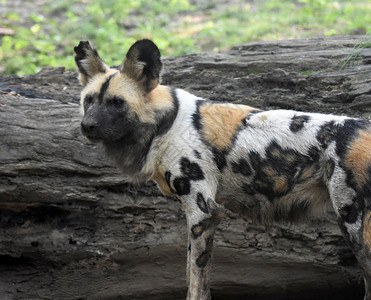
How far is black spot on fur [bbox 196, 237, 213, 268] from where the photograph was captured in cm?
377

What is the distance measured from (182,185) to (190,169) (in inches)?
4.5

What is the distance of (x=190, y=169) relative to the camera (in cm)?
368

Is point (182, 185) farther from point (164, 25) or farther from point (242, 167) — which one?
point (164, 25)

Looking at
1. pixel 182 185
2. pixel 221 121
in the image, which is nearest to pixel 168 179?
pixel 182 185

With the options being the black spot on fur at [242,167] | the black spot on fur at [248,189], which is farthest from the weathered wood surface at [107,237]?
the black spot on fur at [242,167]

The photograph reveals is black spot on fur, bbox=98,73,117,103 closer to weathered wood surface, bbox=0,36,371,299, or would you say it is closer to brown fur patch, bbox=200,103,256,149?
brown fur patch, bbox=200,103,256,149

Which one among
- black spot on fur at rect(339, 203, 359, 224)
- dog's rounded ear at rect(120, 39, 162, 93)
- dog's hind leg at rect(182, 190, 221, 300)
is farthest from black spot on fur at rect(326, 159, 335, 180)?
dog's rounded ear at rect(120, 39, 162, 93)

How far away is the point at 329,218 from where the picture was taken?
15.1ft

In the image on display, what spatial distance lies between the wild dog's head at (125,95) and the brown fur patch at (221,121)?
369 mm

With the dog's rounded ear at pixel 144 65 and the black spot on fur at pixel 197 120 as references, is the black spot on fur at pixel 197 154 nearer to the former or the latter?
the black spot on fur at pixel 197 120

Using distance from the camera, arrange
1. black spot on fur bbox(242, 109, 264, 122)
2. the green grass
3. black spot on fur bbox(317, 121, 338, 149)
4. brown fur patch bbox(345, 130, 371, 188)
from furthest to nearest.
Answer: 1. the green grass
2. black spot on fur bbox(242, 109, 264, 122)
3. black spot on fur bbox(317, 121, 338, 149)
4. brown fur patch bbox(345, 130, 371, 188)

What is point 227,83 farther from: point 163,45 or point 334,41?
point 163,45

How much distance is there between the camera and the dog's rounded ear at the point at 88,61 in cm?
392

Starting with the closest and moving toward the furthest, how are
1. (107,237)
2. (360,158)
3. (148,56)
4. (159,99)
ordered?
(360,158), (148,56), (159,99), (107,237)
